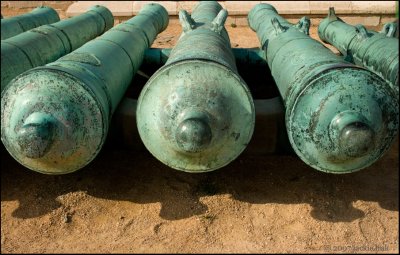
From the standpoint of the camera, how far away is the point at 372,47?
613 cm

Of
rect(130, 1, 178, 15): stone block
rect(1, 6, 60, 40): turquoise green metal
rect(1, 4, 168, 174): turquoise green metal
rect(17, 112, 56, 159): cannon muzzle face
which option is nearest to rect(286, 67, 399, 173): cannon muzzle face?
rect(1, 4, 168, 174): turquoise green metal

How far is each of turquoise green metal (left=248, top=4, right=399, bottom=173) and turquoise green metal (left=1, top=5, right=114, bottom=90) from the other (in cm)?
309

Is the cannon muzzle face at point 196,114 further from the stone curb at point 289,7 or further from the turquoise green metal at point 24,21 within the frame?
the stone curb at point 289,7

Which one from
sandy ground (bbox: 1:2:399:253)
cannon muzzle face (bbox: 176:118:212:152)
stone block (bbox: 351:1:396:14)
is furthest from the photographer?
stone block (bbox: 351:1:396:14)

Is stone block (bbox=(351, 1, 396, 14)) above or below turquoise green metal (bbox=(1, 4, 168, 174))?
below

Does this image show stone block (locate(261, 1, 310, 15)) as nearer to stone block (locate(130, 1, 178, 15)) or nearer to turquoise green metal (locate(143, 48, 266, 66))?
stone block (locate(130, 1, 178, 15))

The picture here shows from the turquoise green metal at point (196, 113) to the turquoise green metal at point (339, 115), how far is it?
498 millimetres

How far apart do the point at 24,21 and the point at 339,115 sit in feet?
21.0

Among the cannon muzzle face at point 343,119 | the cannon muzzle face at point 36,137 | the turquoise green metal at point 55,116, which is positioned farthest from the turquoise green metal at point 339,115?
the cannon muzzle face at point 36,137

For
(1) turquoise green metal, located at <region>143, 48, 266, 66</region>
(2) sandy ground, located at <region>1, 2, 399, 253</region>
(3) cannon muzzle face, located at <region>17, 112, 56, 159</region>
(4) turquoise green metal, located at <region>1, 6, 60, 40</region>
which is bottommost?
(2) sandy ground, located at <region>1, 2, 399, 253</region>

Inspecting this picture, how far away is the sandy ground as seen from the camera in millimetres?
4102

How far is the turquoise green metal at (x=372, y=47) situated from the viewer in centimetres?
527

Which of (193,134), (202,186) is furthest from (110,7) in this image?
(193,134)

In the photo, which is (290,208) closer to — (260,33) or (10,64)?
(10,64)
